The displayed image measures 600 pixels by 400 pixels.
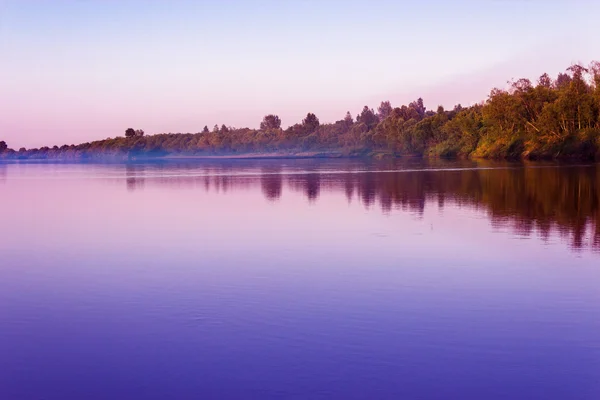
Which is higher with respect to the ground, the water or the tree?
the tree

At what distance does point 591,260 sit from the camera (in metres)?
14.6

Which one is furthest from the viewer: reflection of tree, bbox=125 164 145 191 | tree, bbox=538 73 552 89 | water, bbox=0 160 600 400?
tree, bbox=538 73 552 89

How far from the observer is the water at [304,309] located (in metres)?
7.76

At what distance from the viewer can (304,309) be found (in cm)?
1075

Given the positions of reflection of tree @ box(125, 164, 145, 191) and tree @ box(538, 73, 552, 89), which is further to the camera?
tree @ box(538, 73, 552, 89)

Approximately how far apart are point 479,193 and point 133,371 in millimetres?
27461

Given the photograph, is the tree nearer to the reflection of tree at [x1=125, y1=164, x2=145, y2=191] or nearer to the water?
the reflection of tree at [x1=125, y1=164, x2=145, y2=191]

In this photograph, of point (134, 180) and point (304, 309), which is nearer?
point (304, 309)

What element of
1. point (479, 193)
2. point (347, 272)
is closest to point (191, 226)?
point (347, 272)

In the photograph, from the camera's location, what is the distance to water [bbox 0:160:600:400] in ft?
25.5

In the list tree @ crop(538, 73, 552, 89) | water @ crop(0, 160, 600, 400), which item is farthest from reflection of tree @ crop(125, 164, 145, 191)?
tree @ crop(538, 73, 552, 89)

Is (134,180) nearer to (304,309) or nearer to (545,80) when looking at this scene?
(304,309)

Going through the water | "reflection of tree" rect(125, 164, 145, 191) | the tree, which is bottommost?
the water

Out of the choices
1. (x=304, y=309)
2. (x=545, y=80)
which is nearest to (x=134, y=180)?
(x=304, y=309)
